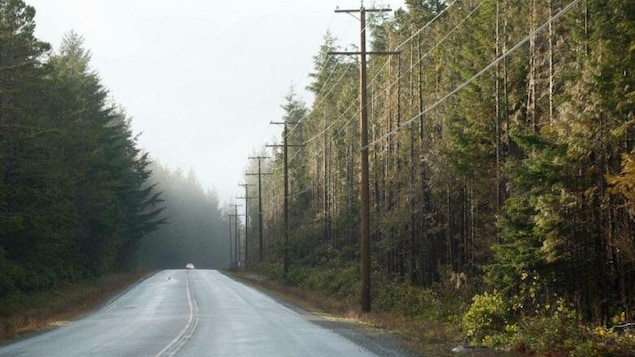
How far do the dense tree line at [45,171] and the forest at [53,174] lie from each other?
0.21 feet

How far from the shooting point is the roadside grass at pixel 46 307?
77.6 feet

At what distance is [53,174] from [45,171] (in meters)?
0.72

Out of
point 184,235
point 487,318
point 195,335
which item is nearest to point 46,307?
point 195,335

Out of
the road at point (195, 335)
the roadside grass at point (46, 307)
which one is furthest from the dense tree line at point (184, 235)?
the road at point (195, 335)

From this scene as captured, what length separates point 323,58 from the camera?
81.5 meters

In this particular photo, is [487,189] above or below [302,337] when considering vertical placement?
above

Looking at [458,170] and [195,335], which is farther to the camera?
[458,170]

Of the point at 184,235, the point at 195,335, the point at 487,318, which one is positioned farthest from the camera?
the point at 184,235

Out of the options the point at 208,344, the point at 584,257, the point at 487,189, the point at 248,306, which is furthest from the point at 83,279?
the point at 584,257

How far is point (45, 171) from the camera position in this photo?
36594 millimetres

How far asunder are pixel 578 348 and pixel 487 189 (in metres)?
14.3

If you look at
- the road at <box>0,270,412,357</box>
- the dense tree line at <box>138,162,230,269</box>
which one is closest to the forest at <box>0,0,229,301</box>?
the road at <box>0,270,412,357</box>

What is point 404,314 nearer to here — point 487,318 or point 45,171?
point 487,318

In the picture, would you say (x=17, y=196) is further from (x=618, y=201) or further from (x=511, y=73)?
(x=618, y=201)
